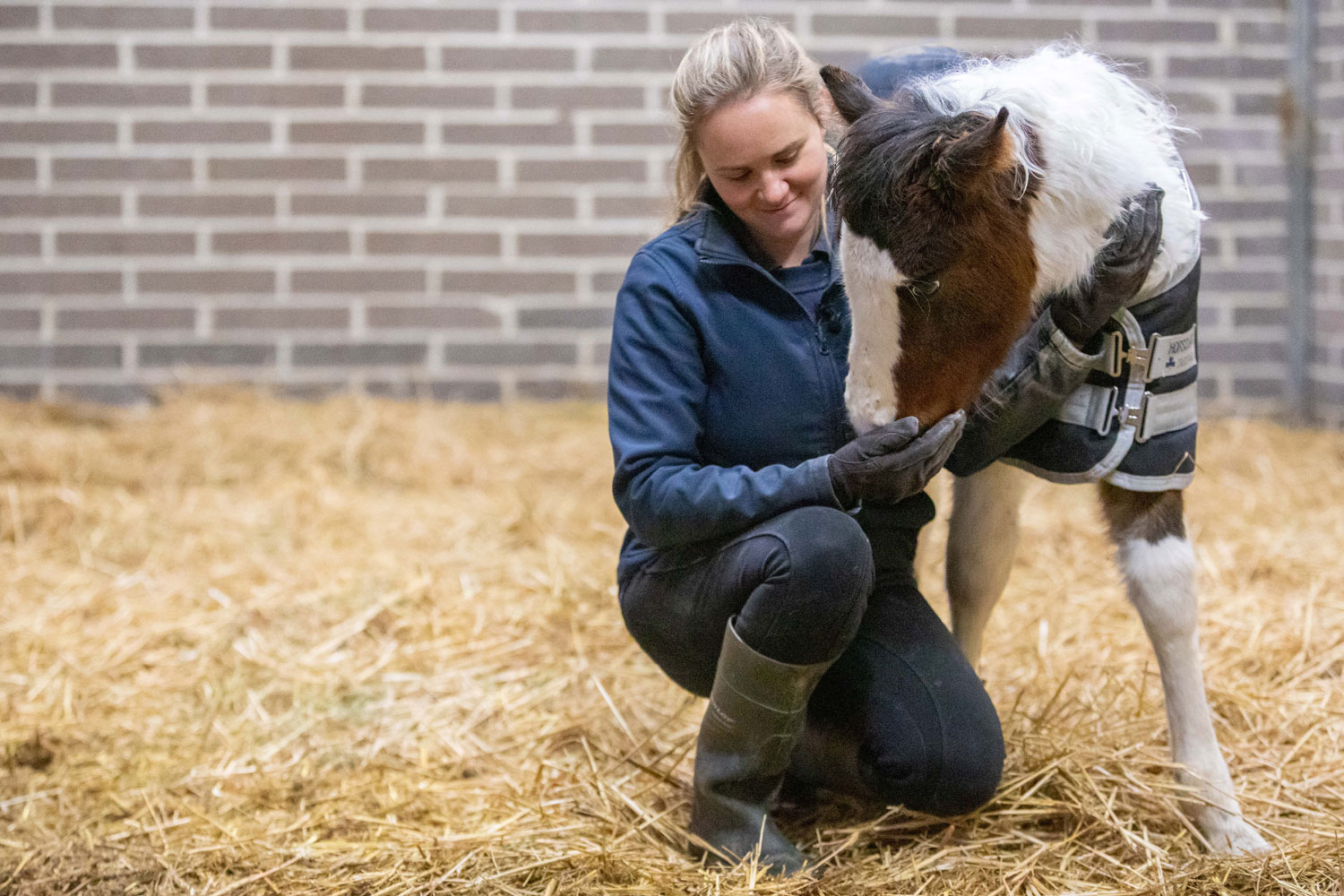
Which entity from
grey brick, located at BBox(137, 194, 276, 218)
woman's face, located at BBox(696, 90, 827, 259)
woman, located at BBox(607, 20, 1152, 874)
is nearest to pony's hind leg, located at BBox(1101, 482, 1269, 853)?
woman, located at BBox(607, 20, 1152, 874)

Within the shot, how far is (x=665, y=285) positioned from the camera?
1752 millimetres

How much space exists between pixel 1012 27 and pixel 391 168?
250cm

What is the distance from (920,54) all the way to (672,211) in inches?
34.8

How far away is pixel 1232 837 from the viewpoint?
1.73 metres

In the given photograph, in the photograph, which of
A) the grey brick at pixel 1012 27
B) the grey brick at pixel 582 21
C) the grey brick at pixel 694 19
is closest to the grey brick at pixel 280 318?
the grey brick at pixel 582 21

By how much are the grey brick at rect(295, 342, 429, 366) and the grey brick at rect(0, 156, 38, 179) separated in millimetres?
1204

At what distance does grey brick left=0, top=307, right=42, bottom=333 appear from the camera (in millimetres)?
4594

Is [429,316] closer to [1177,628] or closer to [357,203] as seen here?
[357,203]

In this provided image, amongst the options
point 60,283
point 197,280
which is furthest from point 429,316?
point 60,283

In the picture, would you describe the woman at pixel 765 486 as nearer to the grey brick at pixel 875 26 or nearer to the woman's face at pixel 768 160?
the woman's face at pixel 768 160

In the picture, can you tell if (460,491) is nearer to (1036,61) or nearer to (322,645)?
(322,645)

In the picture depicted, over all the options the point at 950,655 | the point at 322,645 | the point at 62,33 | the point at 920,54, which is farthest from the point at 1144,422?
the point at 62,33

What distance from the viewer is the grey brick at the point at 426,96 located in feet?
15.0

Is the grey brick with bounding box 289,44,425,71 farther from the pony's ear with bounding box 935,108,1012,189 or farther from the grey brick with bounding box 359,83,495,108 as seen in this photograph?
the pony's ear with bounding box 935,108,1012,189
